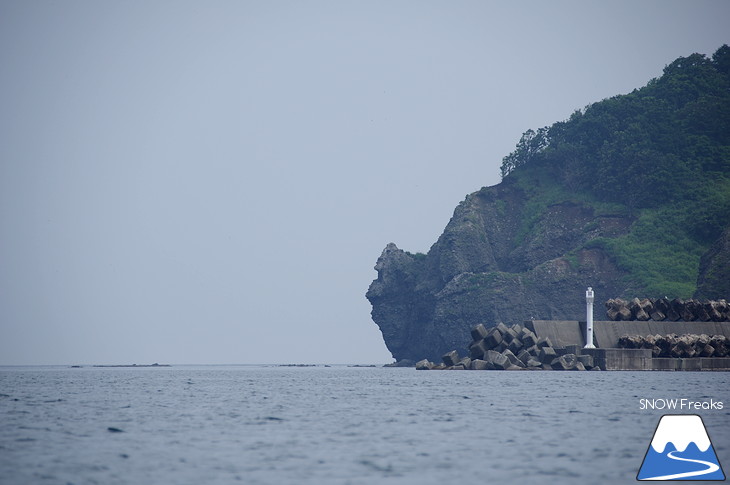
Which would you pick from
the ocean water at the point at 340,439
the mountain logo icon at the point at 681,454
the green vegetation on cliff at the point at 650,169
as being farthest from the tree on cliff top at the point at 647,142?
the mountain logo icon at the point at 681,454

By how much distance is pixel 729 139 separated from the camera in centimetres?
15812

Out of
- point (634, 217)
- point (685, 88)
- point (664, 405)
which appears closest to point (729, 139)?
point (685, 88)

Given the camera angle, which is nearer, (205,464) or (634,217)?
(205,464)

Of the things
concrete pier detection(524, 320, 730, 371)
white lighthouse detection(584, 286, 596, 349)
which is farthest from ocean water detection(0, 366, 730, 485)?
white lighthouse detection(584, 286, 596, 349)

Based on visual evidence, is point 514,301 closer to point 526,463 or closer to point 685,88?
point 685,88

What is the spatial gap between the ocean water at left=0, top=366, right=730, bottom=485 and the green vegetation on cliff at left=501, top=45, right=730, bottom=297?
9192 centimetres

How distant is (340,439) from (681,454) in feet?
34.2

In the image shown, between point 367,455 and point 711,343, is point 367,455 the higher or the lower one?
the lower one

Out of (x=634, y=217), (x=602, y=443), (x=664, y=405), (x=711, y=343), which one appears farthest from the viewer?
(x=634, y=217)

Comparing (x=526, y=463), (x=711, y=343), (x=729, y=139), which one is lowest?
(x=526, y=463)

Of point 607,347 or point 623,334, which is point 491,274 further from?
point 607,347

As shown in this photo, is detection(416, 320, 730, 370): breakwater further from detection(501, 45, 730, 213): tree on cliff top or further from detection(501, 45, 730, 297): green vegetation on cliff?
detection(501, 45, 730, 213): tree on cliff top

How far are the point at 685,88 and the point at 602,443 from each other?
155 metres

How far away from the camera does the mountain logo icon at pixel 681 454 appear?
2022 cm
